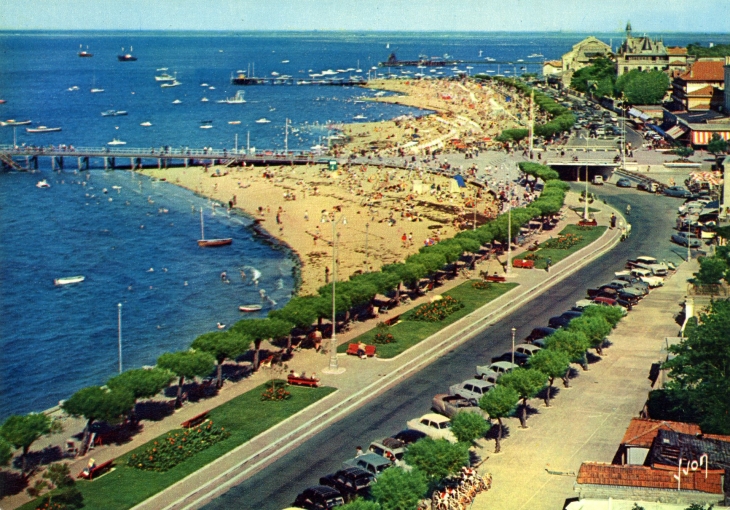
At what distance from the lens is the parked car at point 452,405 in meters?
42.9

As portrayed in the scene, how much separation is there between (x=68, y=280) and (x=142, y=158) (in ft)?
195

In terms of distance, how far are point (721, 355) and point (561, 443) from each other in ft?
24.2

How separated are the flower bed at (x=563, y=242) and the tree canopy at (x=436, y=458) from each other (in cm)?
4531

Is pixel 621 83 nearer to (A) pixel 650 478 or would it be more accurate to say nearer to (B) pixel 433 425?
(B) pixel 433 425

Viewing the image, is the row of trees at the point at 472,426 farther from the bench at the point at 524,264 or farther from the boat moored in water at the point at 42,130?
the boat moored in water at the point at 42,130

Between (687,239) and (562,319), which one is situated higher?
(687,239)

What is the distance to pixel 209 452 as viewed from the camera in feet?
130

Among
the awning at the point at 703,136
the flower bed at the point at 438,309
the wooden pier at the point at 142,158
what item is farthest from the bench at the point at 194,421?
the awning at the point at 703,136

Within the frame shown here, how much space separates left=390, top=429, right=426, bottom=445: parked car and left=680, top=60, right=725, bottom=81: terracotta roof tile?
114 metres

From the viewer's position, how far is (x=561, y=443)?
4072 cm

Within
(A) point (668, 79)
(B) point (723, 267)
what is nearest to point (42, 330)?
(B) point (723, 267)

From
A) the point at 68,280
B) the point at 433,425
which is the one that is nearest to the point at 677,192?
the point at 68,280

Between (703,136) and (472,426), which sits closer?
(472,426)

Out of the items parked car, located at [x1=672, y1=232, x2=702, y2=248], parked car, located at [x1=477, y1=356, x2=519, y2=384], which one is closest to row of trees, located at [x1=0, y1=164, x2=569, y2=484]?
parked car, located at [x1=477, y1=356, x2=519, y2=384]
